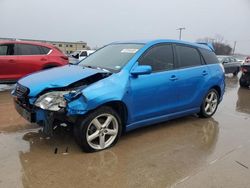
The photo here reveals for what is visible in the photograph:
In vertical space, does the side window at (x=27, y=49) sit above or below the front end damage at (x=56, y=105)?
above

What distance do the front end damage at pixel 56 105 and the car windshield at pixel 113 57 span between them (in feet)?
1.92

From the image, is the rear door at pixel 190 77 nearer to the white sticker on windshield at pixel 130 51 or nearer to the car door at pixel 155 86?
the car door at pixel 155 86

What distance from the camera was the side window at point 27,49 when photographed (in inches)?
348

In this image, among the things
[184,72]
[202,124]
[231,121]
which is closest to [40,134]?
[184,72]

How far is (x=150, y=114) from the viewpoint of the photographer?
461cm

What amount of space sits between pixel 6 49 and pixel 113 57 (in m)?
5.22

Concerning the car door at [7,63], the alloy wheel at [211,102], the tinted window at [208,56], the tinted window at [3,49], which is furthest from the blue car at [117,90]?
the tinted window at [3,49]

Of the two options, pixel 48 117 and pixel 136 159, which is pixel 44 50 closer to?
pixel 48 117

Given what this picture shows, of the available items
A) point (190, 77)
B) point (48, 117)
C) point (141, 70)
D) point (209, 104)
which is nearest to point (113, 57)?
point (141, 70)

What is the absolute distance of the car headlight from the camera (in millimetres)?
3656

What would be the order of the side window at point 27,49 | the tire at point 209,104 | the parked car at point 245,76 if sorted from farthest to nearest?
the parked car at point 245,76 < the side window at point 27,49 < the tire at point 209,104

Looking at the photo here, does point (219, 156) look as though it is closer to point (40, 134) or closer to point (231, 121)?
point (231, 121)

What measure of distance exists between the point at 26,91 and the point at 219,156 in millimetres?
2945

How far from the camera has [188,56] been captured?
5.43 metres
